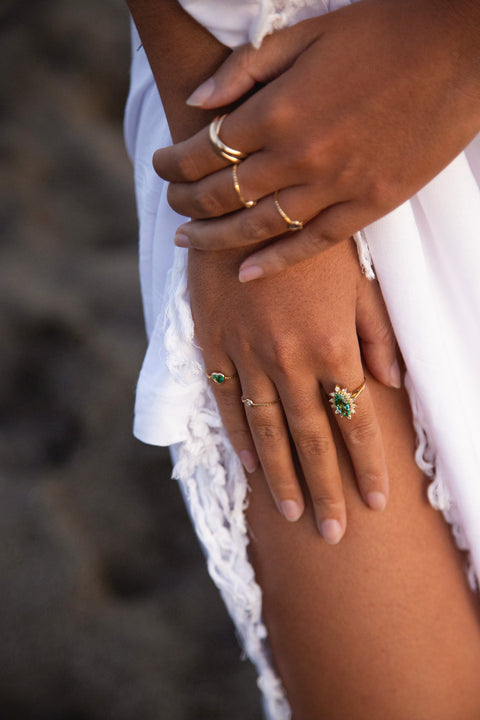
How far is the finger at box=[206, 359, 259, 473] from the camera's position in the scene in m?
0.80

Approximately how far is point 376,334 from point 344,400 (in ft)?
0.31

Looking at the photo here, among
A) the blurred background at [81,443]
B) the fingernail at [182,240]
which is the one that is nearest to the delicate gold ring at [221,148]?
the fingernail at [182,240]

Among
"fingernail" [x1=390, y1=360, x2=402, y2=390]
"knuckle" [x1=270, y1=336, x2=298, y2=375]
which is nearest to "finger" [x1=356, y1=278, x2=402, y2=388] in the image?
"fingernail" [x1=390, y1=360, x2=402, y2=390]

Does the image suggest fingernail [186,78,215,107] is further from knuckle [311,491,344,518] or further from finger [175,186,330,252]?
knuckle [311,491,344,518]

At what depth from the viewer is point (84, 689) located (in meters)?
1.42

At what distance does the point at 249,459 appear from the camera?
2.77 feet

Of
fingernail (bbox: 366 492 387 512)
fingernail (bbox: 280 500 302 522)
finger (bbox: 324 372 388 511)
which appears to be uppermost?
finger (bbox: 324 372 388 511)

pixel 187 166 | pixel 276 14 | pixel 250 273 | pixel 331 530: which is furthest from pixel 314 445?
pixel 276 14

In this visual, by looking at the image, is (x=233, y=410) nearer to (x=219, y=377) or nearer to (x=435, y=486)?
(x=219, y=377)

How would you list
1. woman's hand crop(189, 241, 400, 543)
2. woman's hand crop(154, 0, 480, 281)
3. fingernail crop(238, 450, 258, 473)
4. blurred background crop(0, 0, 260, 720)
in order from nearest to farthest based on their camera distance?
woman's hand crop(154, 0, 480, 281) → woman's hand crop(189, 241, 400, 543) → fingernail crop(238, 450, 258, 473) → blurred background crop(0, 0, 260, 720)

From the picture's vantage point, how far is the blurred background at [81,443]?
1.45 meters

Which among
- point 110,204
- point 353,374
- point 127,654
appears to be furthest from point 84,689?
point 110,204

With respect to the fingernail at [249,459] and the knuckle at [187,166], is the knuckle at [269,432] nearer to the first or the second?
the fingernail at [249,459]

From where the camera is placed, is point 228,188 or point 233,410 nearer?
point 228,188
